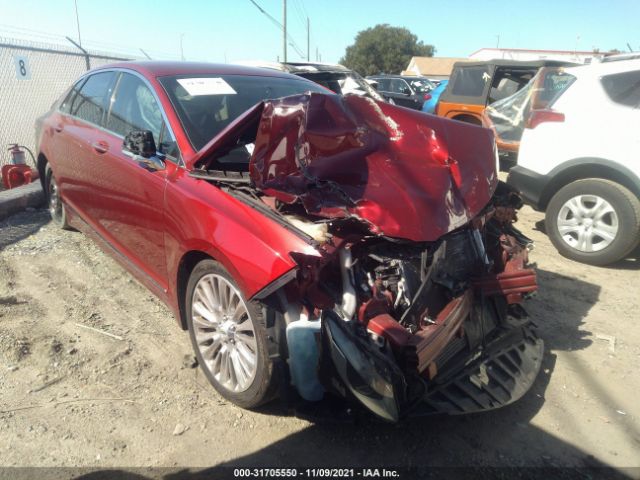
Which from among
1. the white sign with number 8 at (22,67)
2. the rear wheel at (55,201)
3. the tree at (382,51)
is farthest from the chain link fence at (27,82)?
the tree at (382,51)

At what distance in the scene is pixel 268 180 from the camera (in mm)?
2514

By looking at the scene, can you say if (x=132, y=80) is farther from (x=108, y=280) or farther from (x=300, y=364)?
(x=300, y=364)

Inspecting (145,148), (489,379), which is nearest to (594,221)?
(489,379)

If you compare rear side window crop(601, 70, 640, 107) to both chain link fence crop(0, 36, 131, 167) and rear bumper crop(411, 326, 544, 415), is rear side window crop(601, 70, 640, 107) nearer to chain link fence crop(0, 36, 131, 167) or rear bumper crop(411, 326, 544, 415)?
rear bumper crop(411, 326, 544, 415)

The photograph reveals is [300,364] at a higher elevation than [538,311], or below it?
higher

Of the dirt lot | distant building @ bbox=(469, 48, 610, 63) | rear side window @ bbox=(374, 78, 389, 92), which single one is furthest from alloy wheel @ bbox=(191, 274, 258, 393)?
distant building @ bbox=(469, 48, 610, 63)

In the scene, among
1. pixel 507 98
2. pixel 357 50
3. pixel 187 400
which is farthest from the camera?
pixel 357 50

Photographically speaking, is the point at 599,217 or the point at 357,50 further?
the point at 357,50

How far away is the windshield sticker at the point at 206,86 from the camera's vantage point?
3219 mm

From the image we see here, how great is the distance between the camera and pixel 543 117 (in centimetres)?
506

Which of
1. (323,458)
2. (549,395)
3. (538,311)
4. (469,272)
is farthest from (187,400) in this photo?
(538,311)

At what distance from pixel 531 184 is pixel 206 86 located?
11.7ft

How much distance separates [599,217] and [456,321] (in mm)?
3194

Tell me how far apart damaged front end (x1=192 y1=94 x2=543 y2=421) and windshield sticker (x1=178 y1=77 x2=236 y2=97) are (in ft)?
2.02
